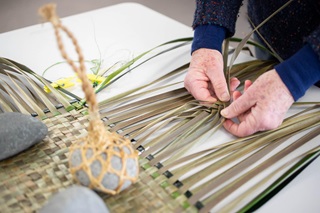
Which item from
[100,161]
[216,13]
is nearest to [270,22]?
[216,13]

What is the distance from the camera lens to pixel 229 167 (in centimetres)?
69

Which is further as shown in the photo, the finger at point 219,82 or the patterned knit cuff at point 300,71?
the finger at point 219,82

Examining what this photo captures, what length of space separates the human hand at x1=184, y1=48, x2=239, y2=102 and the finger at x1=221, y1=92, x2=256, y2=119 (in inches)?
2.4

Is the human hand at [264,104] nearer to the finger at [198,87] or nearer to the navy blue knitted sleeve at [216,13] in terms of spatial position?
the finger at [198,87]

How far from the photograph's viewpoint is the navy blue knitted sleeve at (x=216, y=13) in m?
A: 0.97

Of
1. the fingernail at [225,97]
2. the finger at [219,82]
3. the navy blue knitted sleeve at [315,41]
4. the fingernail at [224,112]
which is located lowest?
A: the fingernail at [224,112]

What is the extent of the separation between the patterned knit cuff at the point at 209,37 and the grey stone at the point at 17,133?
434 millimetres

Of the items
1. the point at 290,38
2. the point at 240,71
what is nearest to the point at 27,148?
the point at 240,71

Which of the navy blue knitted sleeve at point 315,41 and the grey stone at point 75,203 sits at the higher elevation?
the navy blue knitted sleeve at point 315,41

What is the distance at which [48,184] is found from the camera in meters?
0.64

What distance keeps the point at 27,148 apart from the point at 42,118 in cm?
11

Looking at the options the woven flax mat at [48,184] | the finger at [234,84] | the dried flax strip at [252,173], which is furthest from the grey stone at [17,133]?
the finger at [234,84]

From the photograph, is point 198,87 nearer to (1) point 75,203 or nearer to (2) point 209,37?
(2) point 209,37

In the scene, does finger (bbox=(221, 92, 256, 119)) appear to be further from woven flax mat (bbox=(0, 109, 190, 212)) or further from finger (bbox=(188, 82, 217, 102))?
woven flax mat (bbox=(0, 109, 190, 212))
